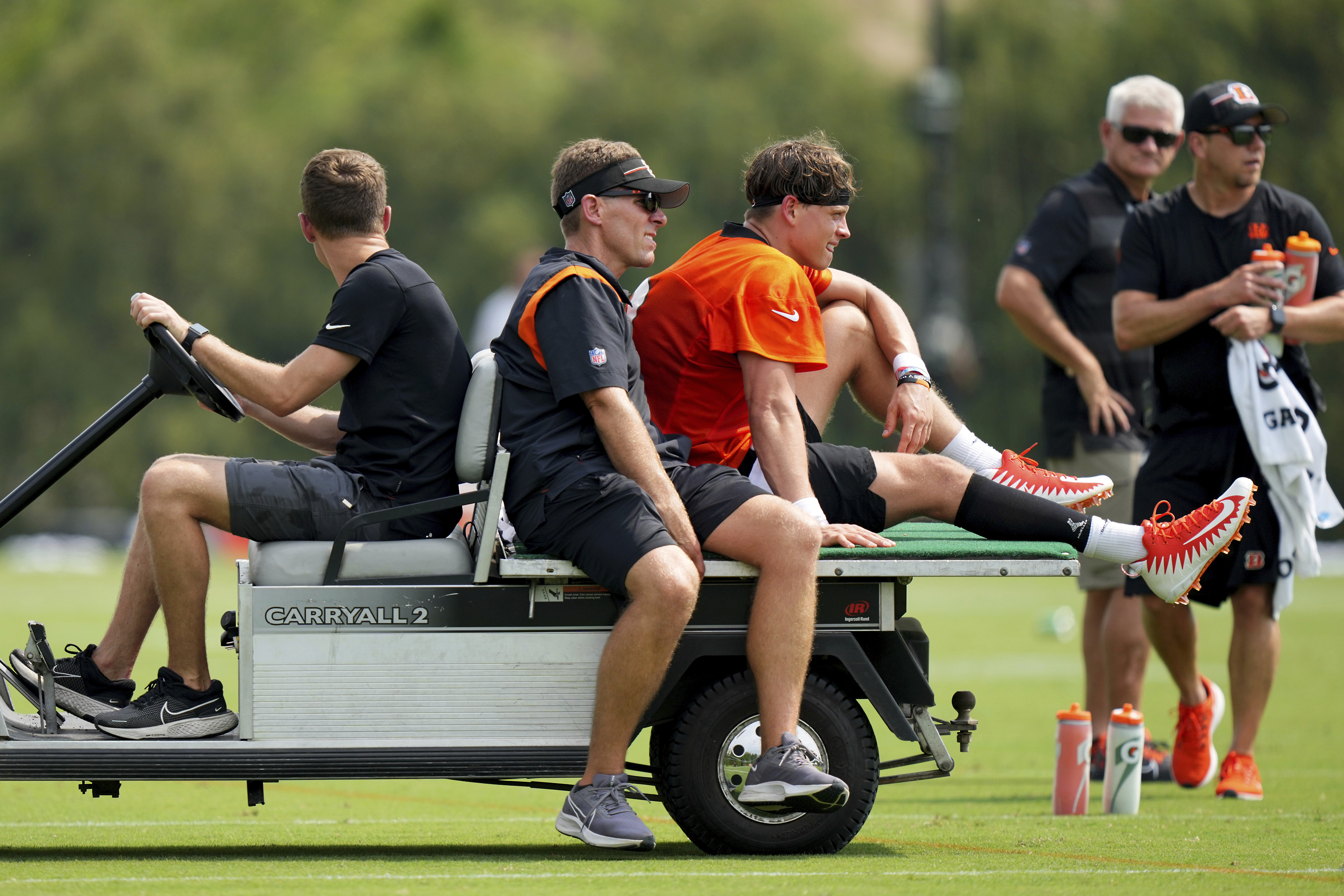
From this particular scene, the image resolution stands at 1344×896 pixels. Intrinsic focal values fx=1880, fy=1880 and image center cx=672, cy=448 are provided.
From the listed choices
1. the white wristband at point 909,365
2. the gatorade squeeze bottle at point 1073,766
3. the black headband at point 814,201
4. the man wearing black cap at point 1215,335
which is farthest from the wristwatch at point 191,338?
the man wearing black cap at point 1215,335

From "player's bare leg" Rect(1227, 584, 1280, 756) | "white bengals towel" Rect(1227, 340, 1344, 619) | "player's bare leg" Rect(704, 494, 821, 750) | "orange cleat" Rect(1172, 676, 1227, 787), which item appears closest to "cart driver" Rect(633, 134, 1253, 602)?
"player's bare leg" Rect(704, 494, 821, 750)

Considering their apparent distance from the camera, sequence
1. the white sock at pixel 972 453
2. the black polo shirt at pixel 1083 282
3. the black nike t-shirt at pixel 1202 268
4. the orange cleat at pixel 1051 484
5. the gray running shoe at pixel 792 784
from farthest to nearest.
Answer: the black polo shirt at pixel 1083 282 → the black nike t-shirt at pixel 1202 268 → the white sock at pixel 972 453 → the orange cleat at pixel 1051 484 → the gray running shoe at pixel 792 784

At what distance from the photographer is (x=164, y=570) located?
16.5 ft

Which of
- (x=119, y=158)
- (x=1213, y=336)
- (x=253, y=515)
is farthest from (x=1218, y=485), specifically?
(x=119, y=158)

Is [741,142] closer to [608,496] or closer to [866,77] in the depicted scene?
[866,77]

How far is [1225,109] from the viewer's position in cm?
703

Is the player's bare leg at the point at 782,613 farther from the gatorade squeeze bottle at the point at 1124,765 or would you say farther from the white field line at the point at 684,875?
the gatorade squeeze bottle at the point at 1124,765

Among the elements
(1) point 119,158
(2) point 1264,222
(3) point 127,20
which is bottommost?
(2) point 1264,222

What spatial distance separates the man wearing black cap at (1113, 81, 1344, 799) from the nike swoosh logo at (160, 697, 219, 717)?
358cm

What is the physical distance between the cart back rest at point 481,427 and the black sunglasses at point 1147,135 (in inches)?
142

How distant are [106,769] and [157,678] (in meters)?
0.30

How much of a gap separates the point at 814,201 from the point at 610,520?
4.20 feet

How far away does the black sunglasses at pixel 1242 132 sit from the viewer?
6977 mm

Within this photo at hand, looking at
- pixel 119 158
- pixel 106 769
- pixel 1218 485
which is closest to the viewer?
pixel 106 769
